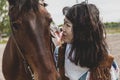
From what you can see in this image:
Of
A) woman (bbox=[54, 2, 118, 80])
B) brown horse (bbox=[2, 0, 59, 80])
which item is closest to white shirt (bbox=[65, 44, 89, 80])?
woman (bbox=[54, 2, 118, 80])

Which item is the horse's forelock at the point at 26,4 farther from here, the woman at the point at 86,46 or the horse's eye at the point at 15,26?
the woman at the point at 86,46

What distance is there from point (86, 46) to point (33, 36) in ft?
1.76

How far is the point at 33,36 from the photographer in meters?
3.72

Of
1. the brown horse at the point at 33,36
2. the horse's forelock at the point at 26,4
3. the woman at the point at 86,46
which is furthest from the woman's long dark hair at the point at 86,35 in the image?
the horse's forelock at the point at 26,4

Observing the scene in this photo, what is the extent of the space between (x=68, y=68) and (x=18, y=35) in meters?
0.62

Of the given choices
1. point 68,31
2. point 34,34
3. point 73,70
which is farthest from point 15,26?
point 73,70

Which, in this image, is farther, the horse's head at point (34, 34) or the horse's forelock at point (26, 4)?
the horse's forelock at point (26, 4)

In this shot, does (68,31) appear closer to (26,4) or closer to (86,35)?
(86,35)

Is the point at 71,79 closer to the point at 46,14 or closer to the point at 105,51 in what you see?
the point at 105,51

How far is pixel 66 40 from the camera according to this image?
3602mm

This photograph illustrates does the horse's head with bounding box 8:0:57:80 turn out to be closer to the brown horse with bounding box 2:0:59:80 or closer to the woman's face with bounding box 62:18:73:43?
the brown horse with bounding box 2:0:59:80

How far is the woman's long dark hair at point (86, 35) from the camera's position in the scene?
3.49 metres

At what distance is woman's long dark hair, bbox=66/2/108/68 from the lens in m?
3.49

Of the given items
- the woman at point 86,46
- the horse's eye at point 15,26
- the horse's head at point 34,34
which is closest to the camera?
the woman at point 86,46
